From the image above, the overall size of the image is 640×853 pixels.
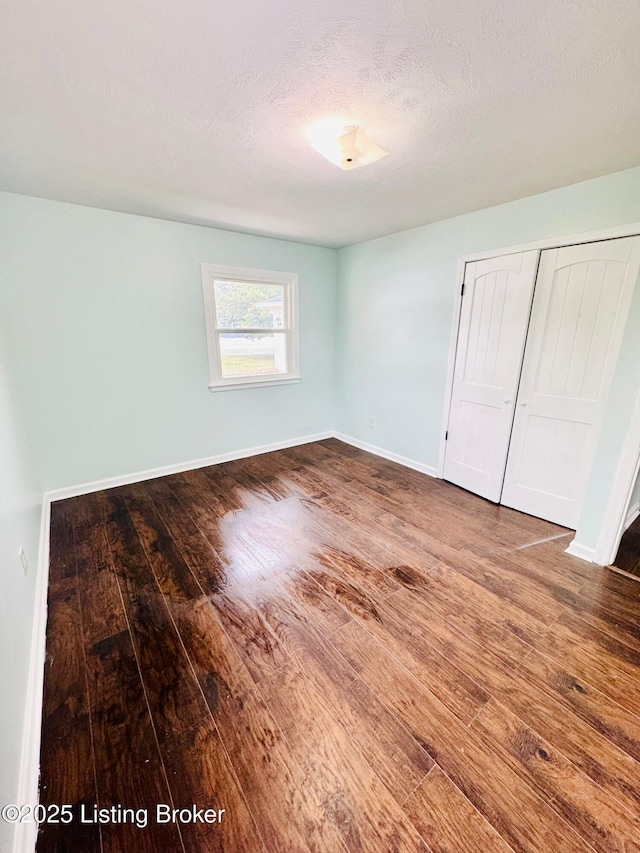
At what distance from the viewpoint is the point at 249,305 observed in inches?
146

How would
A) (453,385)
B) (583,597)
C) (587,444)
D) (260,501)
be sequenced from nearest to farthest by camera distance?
1. (583,597)
2. (587,444)
3. (260,501)
4. (453,385)

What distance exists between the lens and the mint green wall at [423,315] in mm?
2111

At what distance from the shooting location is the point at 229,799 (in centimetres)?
108

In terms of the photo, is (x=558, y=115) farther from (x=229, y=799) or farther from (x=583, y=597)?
(x=229, y=799)

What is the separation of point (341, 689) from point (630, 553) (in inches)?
91.8

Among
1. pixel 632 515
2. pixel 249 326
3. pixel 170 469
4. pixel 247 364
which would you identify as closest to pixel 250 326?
pixel 249 326

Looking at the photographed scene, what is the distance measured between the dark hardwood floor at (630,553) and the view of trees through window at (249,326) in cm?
354

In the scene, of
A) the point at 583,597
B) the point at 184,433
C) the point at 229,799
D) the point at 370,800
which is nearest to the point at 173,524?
the point at 184,433

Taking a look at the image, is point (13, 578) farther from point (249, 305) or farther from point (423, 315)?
point (423, 315)

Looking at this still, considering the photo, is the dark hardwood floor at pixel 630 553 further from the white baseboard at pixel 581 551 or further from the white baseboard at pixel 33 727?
the white baseboard at pixel 33 727

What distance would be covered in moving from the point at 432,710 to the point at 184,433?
10.3ft

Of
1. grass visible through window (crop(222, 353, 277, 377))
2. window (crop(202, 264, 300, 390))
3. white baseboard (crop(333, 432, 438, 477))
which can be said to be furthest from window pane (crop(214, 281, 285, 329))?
white baseboard (crop(333, 432, 438, 477))

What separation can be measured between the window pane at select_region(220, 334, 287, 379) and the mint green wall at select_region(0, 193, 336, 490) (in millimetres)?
235

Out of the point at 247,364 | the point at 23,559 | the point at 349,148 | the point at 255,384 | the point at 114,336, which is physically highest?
the point at 349,148
